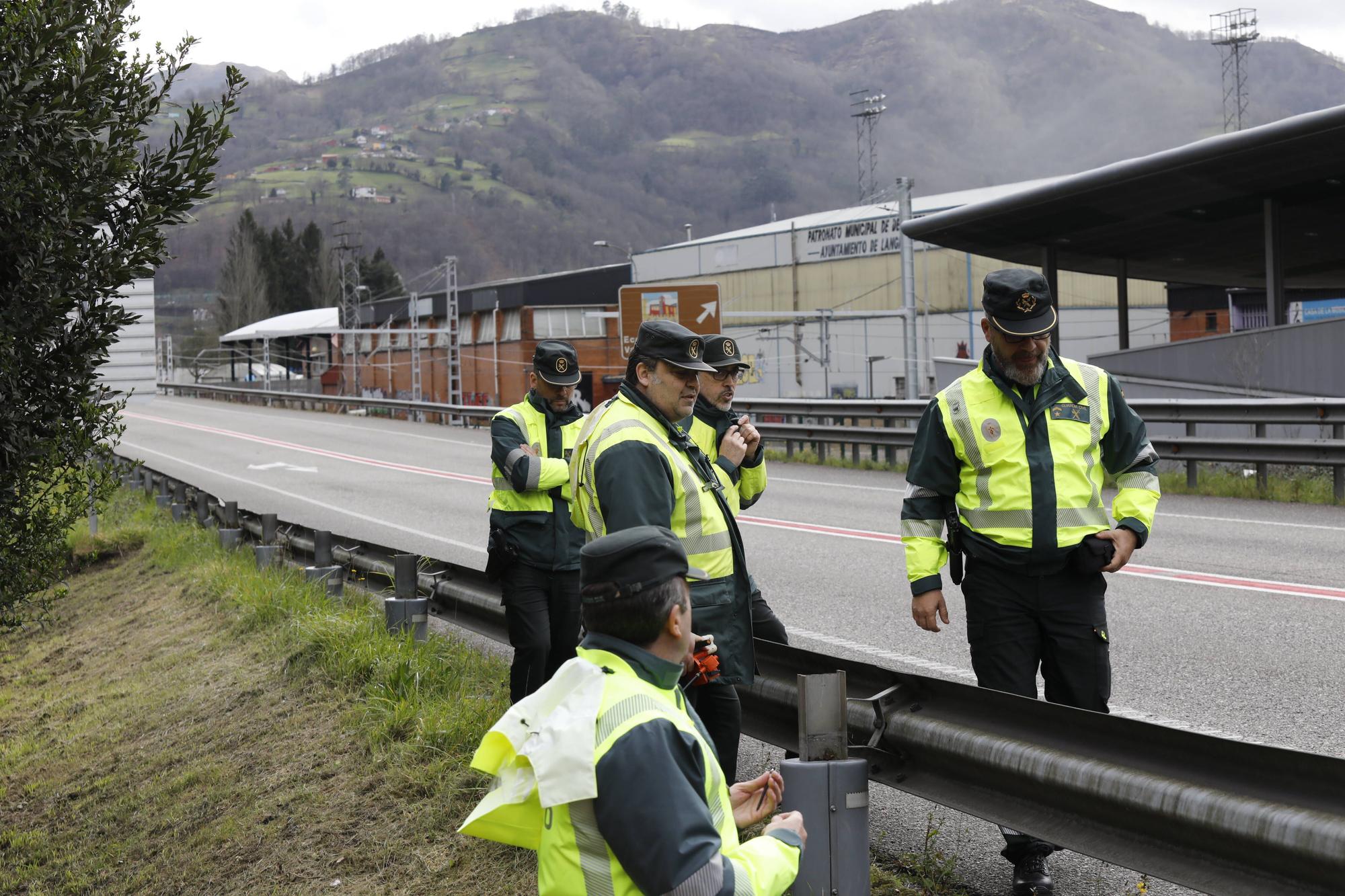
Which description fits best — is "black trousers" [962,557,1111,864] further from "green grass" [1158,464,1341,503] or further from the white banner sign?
the white banner sign

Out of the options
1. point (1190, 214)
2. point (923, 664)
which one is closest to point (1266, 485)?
point (923, 664)

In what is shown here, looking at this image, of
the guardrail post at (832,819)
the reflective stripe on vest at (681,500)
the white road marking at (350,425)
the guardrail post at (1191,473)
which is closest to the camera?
the guardrail post at (832,819)

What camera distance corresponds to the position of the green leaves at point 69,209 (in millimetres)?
5332

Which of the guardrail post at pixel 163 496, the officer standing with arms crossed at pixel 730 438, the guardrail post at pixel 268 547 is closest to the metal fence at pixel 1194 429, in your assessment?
the guardrail post at pixel 163 496

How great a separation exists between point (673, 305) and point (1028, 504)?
2528 cm

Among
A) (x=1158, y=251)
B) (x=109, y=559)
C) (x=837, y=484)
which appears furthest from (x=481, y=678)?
(x=1158, y=251)

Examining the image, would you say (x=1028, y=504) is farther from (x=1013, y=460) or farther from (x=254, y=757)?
(x=254, y=757)

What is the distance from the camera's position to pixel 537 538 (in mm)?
6188

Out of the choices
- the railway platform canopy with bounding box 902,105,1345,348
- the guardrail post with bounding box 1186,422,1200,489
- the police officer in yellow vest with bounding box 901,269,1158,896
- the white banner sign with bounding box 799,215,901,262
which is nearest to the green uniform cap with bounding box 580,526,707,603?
the police officer in yellow vest with bounding box 901,269,1158,896

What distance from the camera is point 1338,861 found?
2.79m

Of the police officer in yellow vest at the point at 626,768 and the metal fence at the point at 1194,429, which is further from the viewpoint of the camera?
the metal fence at the point at 1194,429

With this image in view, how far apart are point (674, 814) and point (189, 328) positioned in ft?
525

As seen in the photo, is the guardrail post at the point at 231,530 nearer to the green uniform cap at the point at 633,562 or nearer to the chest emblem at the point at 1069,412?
the chest emblem at the point at 1069,412

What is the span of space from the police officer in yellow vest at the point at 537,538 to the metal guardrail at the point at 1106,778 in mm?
1725
